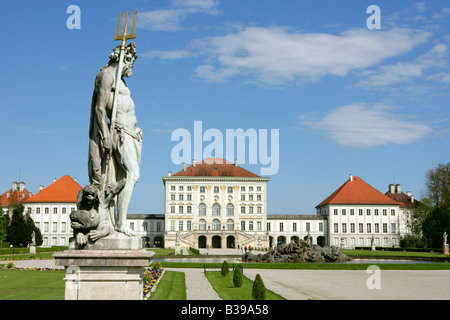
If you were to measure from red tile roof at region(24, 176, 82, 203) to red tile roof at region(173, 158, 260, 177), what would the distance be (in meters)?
17.4

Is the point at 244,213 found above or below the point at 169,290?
above

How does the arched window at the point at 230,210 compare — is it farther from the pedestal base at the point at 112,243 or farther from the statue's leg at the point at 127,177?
the pedestal base at the point at 112,243

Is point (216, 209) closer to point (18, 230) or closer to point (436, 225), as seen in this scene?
point (18, 230)

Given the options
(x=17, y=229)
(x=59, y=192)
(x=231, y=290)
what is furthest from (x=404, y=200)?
(x=231, y=290)

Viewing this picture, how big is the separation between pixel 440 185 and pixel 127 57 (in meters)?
62.4

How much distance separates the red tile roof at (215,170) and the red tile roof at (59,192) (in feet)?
57.2

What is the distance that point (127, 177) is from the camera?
5551 mm

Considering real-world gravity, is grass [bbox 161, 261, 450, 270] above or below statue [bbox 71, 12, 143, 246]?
below

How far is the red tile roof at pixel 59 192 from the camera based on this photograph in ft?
245

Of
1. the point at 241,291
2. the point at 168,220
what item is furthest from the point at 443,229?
the point at 241,291

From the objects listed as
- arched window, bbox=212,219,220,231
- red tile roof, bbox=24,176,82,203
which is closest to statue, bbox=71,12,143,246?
arched window, bbox=212,219,220,231

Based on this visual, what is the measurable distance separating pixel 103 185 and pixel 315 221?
7792 cm

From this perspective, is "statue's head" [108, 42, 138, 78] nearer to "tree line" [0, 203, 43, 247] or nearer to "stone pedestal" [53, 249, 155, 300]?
"stone pedestal" [53, 249, 155, 300]

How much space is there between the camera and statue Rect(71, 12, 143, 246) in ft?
17.4
